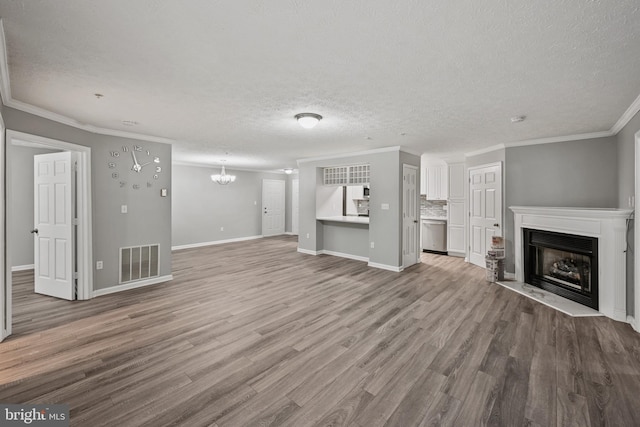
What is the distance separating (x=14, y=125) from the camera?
306 cm

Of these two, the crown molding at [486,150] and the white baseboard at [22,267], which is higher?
the crown molding at [486,150]

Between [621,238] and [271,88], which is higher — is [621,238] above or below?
below

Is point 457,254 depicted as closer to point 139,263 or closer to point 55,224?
point 139,263

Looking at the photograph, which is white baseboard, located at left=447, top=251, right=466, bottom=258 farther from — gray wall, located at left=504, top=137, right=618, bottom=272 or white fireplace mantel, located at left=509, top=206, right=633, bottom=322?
white fireplace mantel, located at left=509, top=206, right=633, bottom=322

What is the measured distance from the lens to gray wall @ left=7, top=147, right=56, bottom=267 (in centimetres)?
549

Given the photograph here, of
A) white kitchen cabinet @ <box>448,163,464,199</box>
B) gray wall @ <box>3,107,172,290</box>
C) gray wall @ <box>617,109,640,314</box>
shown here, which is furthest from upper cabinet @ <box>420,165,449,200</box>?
gray wall @ <box>3,107,172,290</box>

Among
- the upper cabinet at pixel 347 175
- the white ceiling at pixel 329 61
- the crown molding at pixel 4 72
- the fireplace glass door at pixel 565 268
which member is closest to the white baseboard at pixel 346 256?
the upper cabinet at pixel 347 175

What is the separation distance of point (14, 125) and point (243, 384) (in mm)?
3676

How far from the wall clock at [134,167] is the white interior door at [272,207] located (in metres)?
5.62

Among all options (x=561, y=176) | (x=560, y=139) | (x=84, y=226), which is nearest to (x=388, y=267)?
(x=561, y=176)

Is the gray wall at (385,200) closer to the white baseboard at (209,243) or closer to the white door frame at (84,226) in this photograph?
the white door frame at (84,226)

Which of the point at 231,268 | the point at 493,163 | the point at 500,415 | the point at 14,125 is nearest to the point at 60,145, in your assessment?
the point at 14,125

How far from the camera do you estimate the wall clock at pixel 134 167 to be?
4.36 m

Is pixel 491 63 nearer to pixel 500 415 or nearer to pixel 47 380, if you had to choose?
pixel 500 415
